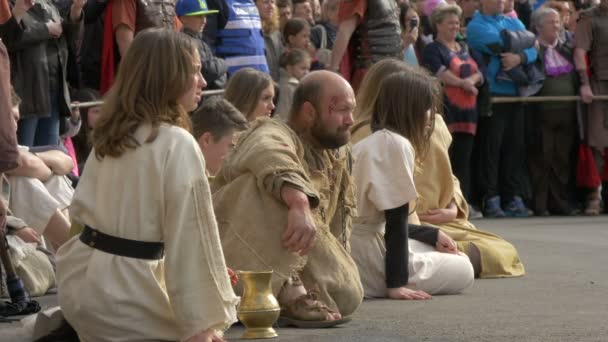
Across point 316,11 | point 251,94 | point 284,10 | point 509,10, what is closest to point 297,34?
point 284,10

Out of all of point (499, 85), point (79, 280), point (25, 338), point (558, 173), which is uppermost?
point (79, 280)

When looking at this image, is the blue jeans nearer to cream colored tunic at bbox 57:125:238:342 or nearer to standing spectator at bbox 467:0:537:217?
cream colored tunic at bbox 57:125:238:342

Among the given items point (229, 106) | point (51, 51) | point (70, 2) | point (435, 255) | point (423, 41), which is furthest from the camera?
point (423, 41)

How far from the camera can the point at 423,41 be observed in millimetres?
13922

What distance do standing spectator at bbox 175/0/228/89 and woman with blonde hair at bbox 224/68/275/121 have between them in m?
2.35

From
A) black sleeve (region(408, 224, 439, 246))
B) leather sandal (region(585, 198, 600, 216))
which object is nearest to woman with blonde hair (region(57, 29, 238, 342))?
black sleeve (region(408, 224, 439, 246))

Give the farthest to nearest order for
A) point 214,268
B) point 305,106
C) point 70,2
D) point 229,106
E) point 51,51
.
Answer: point 70,2 → point 51,51 → point 229,106 → point 305,106 → point 214,268

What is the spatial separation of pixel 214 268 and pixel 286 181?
856 millimetres

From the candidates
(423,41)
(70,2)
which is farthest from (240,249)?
(423,41)

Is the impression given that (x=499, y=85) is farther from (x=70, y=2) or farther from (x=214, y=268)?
(x=214, y=268)

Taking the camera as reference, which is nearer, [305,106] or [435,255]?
[305,106]

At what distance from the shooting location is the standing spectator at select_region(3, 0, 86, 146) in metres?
9.28

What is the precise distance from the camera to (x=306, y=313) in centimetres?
630

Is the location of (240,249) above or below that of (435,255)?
above
